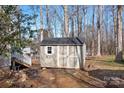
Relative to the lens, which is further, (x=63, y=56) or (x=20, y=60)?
(x=63, y=56)

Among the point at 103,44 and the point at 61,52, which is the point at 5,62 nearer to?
the point at 61,52

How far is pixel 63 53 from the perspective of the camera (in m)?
14.7

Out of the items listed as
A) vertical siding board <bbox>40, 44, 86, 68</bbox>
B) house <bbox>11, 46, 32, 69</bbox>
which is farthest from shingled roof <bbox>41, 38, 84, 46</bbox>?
house <bbox>11, 46, 32, 69</bbox>

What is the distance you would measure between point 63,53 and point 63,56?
20cm

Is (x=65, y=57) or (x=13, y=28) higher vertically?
(x=13, y=28)

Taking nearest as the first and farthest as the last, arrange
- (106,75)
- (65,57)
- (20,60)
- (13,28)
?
(13,28) → (106,75) → (20,60) → (65,57)

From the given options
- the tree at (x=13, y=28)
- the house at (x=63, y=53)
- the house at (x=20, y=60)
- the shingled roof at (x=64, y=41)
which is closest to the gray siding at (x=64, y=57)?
the house at (x=63, y=53)

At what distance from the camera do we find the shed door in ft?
48.1

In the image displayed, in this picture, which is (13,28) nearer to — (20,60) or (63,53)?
(20,60)

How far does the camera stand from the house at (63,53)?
14445mm

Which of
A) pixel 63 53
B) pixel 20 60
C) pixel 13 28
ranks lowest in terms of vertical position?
pixel 20 60

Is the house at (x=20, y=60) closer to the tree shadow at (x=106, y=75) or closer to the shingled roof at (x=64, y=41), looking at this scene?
the shingled roof at (x=64, y=41)

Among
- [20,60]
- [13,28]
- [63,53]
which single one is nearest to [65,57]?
[63,53]
